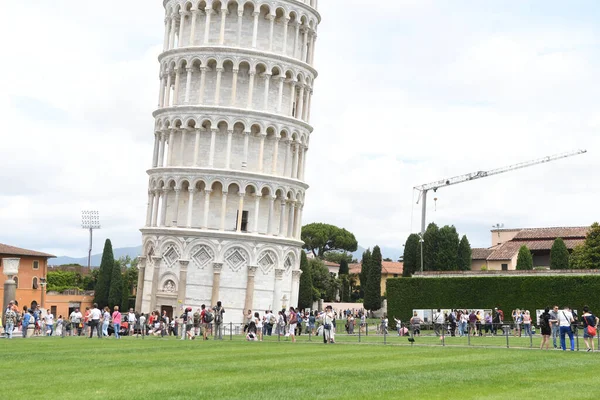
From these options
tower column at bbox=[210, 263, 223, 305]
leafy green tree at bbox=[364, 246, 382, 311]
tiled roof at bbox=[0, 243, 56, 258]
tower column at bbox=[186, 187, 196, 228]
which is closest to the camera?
tower column at bbox=[210, 263, 223, 305]

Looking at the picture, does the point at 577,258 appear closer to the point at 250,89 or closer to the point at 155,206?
the point at 250,89

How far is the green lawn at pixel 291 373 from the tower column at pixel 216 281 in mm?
35116

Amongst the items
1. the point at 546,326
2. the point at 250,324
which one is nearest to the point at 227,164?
the point at 250,324

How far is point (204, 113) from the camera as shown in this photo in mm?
67312

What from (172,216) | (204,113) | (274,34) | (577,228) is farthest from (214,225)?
(577,228)

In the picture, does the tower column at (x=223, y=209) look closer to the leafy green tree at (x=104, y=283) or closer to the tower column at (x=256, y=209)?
the tower column at (x=256, y=209)

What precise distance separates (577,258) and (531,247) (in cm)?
1950

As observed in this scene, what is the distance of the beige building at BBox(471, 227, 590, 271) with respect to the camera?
357 feet

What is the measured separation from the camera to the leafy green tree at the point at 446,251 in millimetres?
102750

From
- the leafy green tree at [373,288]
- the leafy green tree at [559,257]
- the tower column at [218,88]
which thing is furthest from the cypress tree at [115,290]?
the leafy green tree at [559,257]

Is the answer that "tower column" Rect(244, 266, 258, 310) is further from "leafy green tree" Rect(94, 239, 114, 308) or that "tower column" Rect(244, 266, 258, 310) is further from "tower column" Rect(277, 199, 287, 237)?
"leafy green tree" Rect(94, 239, 114, 308)

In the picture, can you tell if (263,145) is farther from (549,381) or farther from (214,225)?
(549,381)

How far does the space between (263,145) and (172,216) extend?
9385mm

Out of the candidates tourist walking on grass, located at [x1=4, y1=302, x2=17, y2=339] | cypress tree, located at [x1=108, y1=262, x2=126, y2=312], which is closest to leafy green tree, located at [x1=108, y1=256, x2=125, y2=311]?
cypress tree, located at [x1=108, y1=262, x2=126, y2=312]
